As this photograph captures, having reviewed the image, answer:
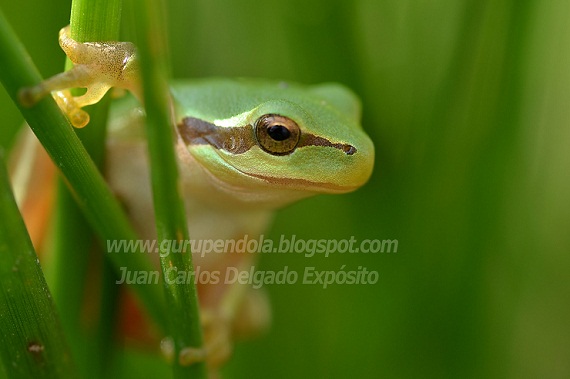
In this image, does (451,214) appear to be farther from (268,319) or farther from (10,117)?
(10,117)

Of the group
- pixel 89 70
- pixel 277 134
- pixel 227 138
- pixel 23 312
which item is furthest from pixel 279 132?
pixel 23 312

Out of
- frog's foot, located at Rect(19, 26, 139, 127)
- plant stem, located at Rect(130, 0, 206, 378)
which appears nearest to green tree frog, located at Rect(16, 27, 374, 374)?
frog's foot, located at Rect(19, 26, 139, 127)

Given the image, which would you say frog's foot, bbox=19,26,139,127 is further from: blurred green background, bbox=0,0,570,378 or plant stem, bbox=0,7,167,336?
blurred green background, bbox=0,0,570,378

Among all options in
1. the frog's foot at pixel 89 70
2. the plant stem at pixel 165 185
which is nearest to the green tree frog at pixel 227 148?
the frog's foot at pixel 89 70

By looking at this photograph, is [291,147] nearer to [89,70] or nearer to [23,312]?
[89,70]

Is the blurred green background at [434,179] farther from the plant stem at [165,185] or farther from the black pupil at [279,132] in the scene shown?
the plant stem at [165,185]

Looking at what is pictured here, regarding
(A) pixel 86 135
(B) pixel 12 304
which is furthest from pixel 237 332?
(B) pixel 12 304

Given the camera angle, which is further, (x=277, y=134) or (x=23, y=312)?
(x=277, y=134)
